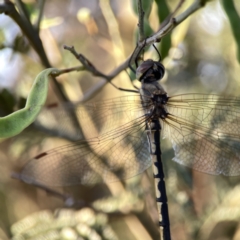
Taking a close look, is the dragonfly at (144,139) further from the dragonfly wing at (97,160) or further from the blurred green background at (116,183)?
the blurred green background at (116,183)

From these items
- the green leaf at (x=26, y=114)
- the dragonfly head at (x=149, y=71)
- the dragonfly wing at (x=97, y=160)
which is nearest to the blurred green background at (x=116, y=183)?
the dragonfly head at (x=149, y=71)

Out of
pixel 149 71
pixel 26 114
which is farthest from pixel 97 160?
pixel 26 114

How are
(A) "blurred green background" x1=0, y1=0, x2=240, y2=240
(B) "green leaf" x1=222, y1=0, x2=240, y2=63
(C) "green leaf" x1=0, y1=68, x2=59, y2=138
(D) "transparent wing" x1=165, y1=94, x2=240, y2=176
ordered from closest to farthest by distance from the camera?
(C) "green leaf" x1=0, y1=68, x2=59, y2=138
(B) "green leaf" x1=222, y1=0, x2=240, y2=63
(D) "transparent wing" x1=165, y1=94, x2=240, y2=176
(A) "blurred green background" x1=0, y1=0, x2=240, y2=240

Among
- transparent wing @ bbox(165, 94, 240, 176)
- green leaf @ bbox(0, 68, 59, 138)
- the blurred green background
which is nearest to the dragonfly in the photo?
transparent wing @ bbox(165, 94, 240, 176)

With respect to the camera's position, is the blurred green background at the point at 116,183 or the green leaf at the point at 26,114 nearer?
the green leaf at the point at 26,114

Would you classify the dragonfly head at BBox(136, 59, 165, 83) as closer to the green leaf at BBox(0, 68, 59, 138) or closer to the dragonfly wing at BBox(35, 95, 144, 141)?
the dragonfly wing at BBox(35, 95, 144, 141)

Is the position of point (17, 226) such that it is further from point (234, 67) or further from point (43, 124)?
point (234, 67)
